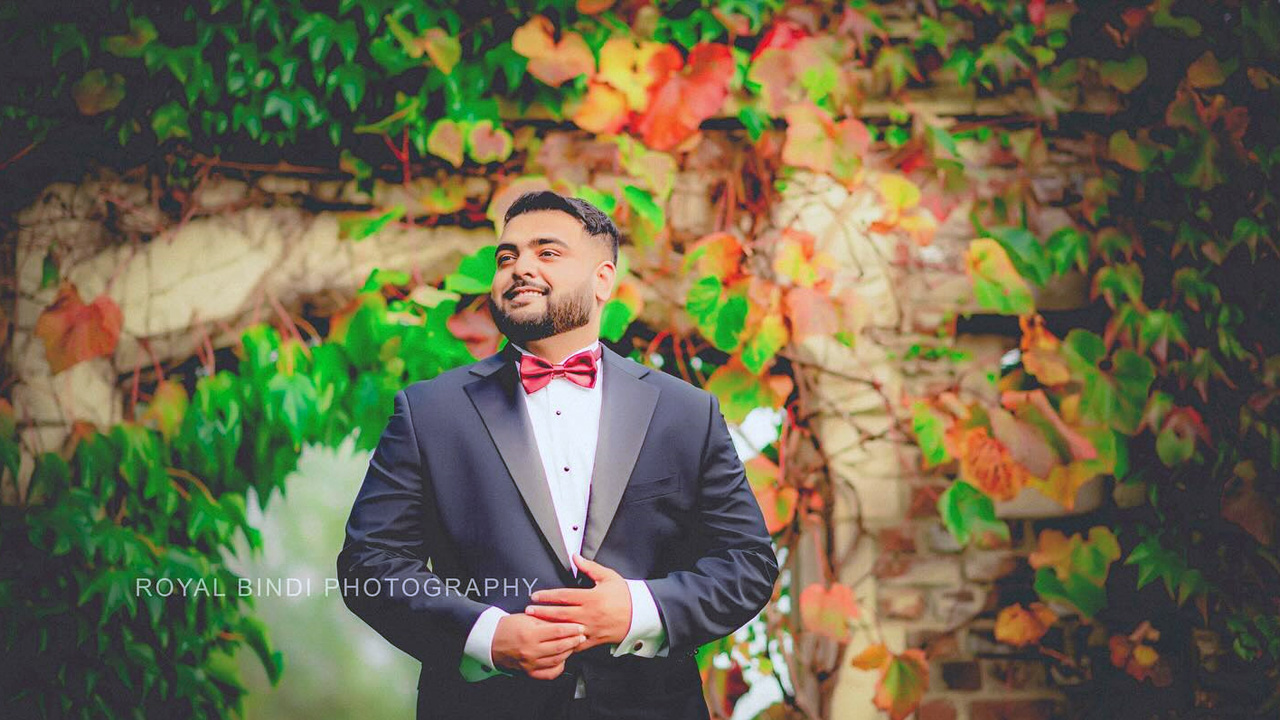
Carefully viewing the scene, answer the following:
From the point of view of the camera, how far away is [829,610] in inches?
120

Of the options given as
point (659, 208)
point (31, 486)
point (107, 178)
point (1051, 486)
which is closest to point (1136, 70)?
point (1051, 486)

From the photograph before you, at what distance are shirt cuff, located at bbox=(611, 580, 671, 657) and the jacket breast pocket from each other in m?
0.17

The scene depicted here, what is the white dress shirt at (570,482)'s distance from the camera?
5.54 feet

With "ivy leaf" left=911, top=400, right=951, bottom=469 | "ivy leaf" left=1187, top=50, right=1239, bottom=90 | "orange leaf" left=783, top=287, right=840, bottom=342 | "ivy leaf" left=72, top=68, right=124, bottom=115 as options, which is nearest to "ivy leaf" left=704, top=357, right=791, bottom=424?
"orange leaf" left=783, top=287, right=840, bottom=342

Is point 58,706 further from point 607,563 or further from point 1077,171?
point 1077,171

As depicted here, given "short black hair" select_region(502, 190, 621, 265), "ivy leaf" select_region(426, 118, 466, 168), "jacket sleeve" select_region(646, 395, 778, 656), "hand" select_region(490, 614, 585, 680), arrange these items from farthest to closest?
"ivy leaf" select_region(426, 118, 466, 168)
"short black hair" select_region(502, 190, 621, 265)
"jacket sleeve" select_region(646, 395, 778, 656)
"hand" select_region(490, 614, 585, 680)

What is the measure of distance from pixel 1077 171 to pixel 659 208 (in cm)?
156

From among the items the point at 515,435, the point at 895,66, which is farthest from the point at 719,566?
the point at 895,66

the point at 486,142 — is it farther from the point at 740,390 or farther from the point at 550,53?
the point at 740,390

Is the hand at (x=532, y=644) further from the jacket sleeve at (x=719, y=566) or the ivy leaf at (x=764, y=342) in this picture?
the ivy leaf at (x=764, y=342)

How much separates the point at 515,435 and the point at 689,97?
5.57ft

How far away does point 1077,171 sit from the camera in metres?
3.43

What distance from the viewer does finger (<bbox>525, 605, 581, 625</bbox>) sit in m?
1.66

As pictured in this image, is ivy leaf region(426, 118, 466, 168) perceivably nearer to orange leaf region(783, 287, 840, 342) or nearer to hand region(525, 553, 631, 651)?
orange leaf region(783, 287, 840, 342)
